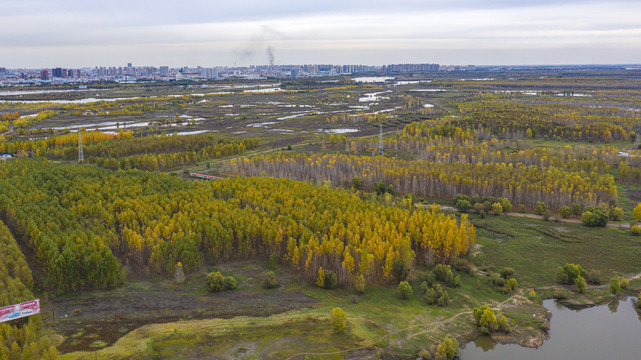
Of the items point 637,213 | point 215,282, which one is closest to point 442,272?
point 215,282

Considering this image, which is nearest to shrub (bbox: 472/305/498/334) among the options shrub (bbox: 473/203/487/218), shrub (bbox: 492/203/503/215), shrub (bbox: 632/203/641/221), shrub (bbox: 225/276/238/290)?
shrub (bbox: 225/276/238/290)

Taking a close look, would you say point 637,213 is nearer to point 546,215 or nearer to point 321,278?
point 546,215

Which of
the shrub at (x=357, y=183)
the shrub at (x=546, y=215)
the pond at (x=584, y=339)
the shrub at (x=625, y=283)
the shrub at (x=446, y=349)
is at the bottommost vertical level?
the pond at (x=584, y=339)

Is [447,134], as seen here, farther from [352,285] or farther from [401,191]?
[352,285]

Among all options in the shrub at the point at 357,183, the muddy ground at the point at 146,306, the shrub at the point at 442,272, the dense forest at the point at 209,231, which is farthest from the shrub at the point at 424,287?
the shrub at the point at 357,183

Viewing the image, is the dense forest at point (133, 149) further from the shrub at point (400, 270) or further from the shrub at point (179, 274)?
the shrub at point (400, 270)
